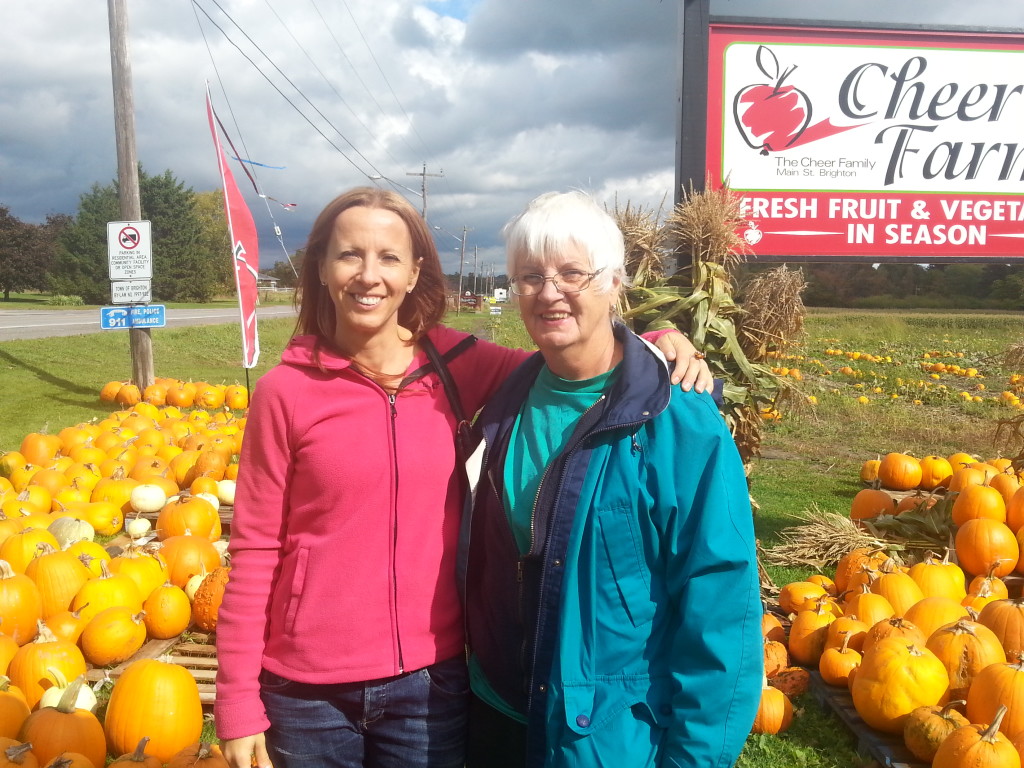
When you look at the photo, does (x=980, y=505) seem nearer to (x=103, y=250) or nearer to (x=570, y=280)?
(x=570, y=280)

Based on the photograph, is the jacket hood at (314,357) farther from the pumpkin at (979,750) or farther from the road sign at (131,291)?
the road sign at (131,291)

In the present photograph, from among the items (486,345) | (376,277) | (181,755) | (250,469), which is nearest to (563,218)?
(376,277)

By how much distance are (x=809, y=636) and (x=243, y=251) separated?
201 inches

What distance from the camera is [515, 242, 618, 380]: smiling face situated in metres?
1.66

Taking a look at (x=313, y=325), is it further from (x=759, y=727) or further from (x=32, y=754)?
(x=759, y=727)

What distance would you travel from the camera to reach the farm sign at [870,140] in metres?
4.68

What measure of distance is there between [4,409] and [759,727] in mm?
9879

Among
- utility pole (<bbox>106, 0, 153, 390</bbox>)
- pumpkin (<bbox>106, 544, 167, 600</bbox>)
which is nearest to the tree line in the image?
utility pole (<bbox>106, 0, 153, 390</bbox>)

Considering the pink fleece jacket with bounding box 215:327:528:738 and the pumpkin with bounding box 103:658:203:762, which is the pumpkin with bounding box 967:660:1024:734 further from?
the pumpkin with bounding box 103:658:203:762

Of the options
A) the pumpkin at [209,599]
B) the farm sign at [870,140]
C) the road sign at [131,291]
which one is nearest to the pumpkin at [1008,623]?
the farm sign at [870,140]

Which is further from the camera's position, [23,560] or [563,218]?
[23,560]

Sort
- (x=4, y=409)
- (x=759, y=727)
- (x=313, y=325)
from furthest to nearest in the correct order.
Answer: (x=4, y=409) → (x=759, y=727) → (x=313, y=325)

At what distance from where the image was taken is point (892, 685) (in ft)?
9.86

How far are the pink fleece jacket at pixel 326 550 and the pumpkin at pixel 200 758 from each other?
0.86 metres
